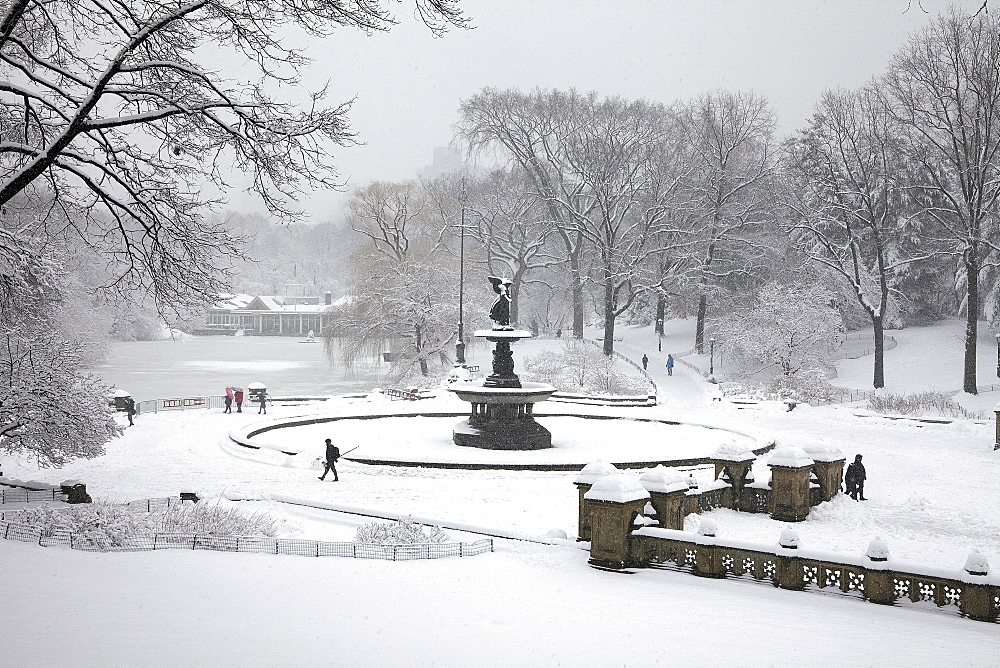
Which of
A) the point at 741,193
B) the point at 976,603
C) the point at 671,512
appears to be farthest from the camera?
the point at 741,193

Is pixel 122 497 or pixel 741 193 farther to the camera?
pixel 741 193

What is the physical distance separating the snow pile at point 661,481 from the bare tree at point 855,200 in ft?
101

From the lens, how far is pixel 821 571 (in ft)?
37.2

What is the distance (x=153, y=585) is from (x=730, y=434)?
2260 cm

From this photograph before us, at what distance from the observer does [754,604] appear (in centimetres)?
1061

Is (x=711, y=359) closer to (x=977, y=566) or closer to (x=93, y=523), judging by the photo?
(x=977, y=566)

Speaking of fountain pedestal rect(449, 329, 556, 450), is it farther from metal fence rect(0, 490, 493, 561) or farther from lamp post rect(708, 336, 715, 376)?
lamp post rect(708, 336, 715, 376)

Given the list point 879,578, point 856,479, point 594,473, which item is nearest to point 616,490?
point 594,473

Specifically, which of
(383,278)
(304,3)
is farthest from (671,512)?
(383,278)

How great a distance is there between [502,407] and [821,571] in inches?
548

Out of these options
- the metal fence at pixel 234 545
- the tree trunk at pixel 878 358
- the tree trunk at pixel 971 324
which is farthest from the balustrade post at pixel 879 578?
the tree trunk at pixel 878 358

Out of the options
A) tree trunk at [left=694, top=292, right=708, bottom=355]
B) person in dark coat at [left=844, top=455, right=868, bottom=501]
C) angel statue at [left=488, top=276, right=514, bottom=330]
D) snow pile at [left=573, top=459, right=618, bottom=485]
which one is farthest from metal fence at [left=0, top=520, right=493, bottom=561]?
tree trunk at [left=694, top=292, right=708, bottom=355]

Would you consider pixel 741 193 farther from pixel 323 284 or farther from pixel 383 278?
pixel 323 284

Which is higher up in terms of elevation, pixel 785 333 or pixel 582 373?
pixel 785 333
